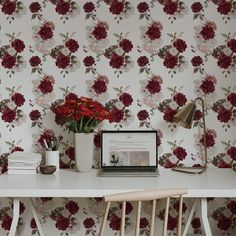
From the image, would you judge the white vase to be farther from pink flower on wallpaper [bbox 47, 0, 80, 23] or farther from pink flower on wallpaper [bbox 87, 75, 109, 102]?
pink flower on wallpaper [bbox 47, 0, 80, 23]

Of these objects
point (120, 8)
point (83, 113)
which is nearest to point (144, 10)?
point (120, 8)

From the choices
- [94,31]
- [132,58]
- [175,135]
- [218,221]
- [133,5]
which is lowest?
[218,221]

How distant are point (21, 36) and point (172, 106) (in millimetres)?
1098

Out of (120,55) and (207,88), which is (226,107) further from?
(120,55)

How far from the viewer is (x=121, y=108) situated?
2568mm

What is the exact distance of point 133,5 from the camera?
8.38 ft

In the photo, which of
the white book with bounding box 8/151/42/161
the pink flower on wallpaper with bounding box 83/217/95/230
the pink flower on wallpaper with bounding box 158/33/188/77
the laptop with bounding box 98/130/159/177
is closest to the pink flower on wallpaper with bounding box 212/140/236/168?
the laptop with bounding box 98/130/159/177

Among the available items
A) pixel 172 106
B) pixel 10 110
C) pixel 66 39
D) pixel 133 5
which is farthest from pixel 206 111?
pixel 10 110

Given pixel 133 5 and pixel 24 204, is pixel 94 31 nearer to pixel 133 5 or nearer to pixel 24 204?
pixel 133 5

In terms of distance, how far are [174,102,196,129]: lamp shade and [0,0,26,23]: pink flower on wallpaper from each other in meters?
1.22

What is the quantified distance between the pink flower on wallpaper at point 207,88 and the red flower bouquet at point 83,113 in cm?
62

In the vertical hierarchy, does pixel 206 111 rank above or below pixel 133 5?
below

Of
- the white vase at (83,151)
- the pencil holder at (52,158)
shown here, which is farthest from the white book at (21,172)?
the white vase at (83,151)

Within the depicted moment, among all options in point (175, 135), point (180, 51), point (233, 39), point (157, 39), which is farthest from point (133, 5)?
point (175, 135)
